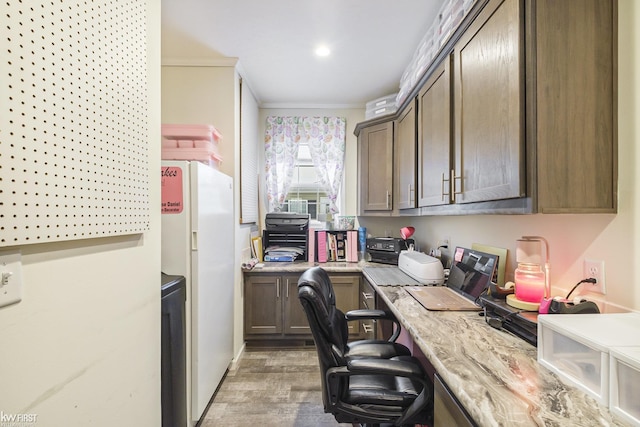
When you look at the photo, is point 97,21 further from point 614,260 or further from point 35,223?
point 614,260

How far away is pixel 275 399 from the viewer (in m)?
2.10

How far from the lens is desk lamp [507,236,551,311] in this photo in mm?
1183

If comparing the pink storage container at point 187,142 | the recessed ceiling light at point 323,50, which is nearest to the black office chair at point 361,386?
the pink storage container at point 187,142

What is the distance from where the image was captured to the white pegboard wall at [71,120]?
0.58m

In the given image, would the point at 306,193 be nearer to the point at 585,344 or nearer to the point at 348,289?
the point at 348,289

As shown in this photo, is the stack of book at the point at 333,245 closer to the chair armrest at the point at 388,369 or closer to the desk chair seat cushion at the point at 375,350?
the desk chair seat cushion at the point at 375,350

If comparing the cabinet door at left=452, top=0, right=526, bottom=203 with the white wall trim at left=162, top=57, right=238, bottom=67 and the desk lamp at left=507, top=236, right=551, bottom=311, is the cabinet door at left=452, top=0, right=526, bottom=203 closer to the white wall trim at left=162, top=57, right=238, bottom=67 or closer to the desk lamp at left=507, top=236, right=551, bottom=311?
the desk lamp at left=507, top=236, right=551, bottom=311

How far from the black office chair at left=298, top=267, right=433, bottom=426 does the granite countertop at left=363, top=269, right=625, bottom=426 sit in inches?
8.5

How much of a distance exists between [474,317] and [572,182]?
28.7 inches

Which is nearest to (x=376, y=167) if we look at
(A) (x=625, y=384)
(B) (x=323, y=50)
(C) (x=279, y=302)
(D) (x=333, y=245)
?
(D) (x=333, y=245)

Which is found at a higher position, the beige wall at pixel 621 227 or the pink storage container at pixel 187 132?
the pink storage container at pixel 187 132

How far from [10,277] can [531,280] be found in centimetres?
166

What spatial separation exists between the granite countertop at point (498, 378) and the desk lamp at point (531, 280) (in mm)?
167
